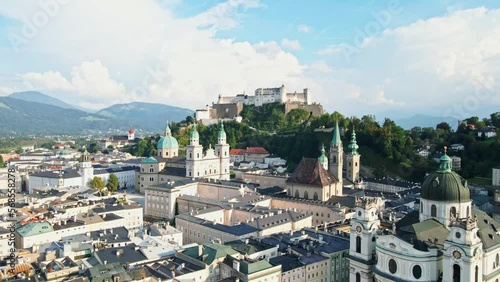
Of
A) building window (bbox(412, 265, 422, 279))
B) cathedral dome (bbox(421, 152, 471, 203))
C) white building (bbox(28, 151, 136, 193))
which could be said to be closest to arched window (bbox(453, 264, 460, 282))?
building window (bbox(412, 265, 422, 279))

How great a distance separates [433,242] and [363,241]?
4.66 meters

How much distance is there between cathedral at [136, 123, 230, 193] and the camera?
66.4 meters

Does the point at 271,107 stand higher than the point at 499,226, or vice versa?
the point at 271,107

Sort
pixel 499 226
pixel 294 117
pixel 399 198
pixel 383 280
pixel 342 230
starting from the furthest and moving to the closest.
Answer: pixel 294 117, pixel 399 198, pixel 342 230, pixel 499 226, pixel 383 280

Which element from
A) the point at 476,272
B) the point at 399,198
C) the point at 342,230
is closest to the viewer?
the point at 476,272

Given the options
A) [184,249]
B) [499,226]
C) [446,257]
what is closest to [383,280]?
[446,257]

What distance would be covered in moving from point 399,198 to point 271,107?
60662 millimetres

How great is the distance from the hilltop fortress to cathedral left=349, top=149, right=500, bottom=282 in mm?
78502

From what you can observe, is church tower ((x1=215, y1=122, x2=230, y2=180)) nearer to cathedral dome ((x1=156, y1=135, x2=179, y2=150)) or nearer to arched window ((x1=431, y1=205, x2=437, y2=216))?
cathedral dome ((x1=156, y1=135, x2=179, y2=150))

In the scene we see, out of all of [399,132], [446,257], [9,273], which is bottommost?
[9,273]

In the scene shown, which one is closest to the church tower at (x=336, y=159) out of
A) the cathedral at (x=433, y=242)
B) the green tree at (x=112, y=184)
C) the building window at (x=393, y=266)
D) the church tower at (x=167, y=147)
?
the cathedral at (x=433, y=242)

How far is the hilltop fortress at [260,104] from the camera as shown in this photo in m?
111

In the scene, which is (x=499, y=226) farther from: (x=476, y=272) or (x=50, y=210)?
(x=50, y=210)

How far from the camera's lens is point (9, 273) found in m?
30.0
